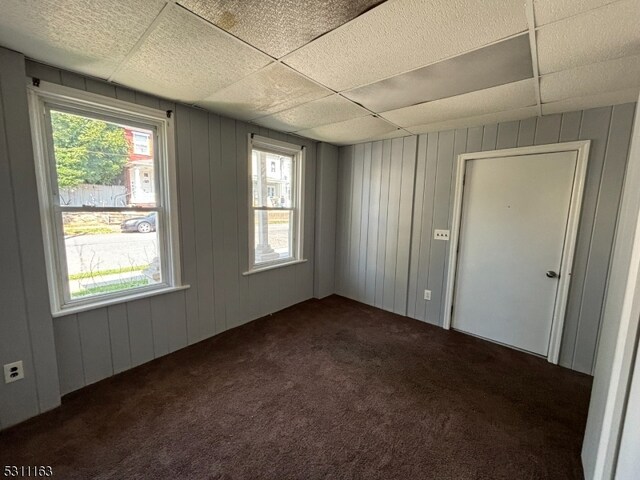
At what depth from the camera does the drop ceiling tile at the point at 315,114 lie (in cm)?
224

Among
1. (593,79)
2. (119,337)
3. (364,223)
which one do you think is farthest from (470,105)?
(119,337)

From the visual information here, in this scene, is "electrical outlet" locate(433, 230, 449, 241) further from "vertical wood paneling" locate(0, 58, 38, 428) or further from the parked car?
A: "vertical wood paneling" locate(0, 58, 38, 428)

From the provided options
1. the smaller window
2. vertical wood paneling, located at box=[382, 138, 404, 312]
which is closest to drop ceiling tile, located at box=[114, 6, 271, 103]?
the smaller window

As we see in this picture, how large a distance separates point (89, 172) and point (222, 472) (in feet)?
7.09

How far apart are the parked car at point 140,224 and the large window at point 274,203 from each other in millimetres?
982

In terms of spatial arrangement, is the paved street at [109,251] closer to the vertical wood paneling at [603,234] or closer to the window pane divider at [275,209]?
the window pane divider at [275,209]

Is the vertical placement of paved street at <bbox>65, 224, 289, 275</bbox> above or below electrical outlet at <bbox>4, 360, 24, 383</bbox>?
above

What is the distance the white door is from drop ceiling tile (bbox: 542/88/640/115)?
374 mm

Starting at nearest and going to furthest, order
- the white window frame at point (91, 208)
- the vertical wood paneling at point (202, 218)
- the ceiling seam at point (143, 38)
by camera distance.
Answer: the ceiling seam at point (143, 38)
the white window frame at point (91, 208)
the vertical wood paneling at point (202, 218)

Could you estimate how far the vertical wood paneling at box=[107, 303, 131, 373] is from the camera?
214 centimetres

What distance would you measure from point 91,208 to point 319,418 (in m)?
2.23

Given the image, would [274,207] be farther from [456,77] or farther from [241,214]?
[456,77]

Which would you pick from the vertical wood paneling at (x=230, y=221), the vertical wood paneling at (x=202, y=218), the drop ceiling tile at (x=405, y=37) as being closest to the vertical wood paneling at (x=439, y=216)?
the drop ceiling tile at (x=405, y=37)

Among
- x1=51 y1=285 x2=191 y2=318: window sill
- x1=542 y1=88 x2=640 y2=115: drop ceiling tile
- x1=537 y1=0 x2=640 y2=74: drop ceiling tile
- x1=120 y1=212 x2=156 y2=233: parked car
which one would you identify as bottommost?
x1=51 y1=285 x2=191 y2=318: window sill
